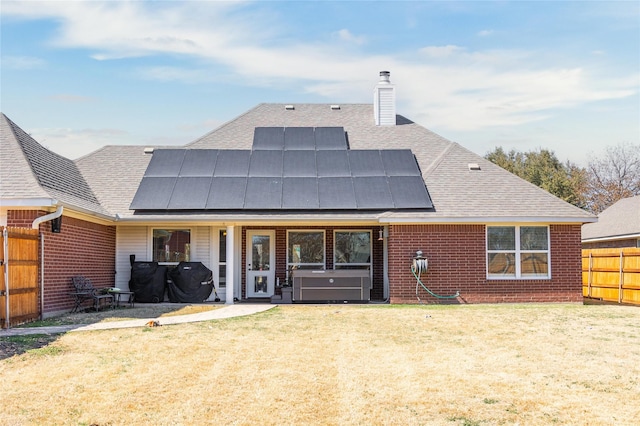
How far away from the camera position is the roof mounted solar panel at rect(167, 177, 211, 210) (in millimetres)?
18438

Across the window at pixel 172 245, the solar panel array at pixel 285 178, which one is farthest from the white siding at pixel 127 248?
the solar panel array at pixel 285 178

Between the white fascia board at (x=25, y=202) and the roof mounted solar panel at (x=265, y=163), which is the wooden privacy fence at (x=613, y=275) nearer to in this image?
the roof mounted solar panel at (x=265, y=163)

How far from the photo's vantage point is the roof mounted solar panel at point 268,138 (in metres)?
21.3

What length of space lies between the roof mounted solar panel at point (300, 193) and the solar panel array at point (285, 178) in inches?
0.9

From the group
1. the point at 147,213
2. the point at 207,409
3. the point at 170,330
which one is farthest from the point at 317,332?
the point at 147,213

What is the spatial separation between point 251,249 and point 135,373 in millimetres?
11452

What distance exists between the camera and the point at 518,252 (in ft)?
59.1

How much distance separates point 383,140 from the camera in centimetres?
2241

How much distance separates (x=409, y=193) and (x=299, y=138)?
496 cm

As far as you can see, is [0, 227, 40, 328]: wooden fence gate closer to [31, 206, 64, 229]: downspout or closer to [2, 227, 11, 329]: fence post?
[2, 227, 11, 329]: fence post

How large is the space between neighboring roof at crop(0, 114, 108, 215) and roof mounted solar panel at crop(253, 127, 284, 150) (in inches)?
212

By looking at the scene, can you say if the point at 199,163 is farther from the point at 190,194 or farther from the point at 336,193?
the point at 336,193

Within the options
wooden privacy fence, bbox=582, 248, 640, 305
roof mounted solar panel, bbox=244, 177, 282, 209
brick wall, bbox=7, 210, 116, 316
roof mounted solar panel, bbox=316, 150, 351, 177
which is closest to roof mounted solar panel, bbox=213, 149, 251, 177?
roof mounted solar panel, bbox=244, 177, 282, 209

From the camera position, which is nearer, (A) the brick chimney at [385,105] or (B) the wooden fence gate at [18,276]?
(B) the wooden fence gate at [18,276]
